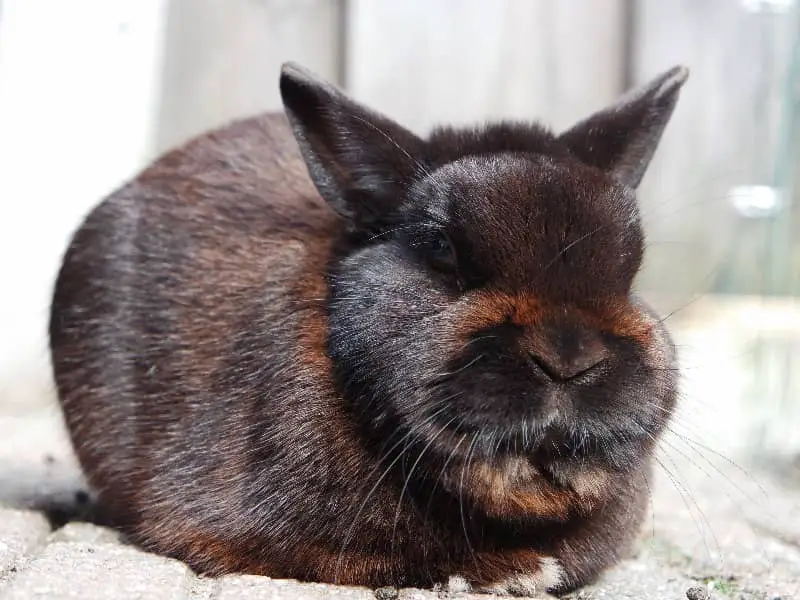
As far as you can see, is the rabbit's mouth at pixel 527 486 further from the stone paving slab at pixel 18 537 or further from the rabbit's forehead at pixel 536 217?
the stone paving slab at pixel 18 537

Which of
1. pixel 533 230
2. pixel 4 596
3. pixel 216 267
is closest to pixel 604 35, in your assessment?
pixel 216 267

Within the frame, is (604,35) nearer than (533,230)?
No

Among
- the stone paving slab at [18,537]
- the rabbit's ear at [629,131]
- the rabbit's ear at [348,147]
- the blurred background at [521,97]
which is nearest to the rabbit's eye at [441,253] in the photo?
the rabbit's ear at [348,147]

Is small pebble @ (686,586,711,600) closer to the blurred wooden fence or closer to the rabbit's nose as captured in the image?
the rabbit's nose

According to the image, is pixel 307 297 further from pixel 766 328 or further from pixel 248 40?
pixel 766 328

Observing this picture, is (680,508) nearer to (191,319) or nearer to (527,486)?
(527,486)
